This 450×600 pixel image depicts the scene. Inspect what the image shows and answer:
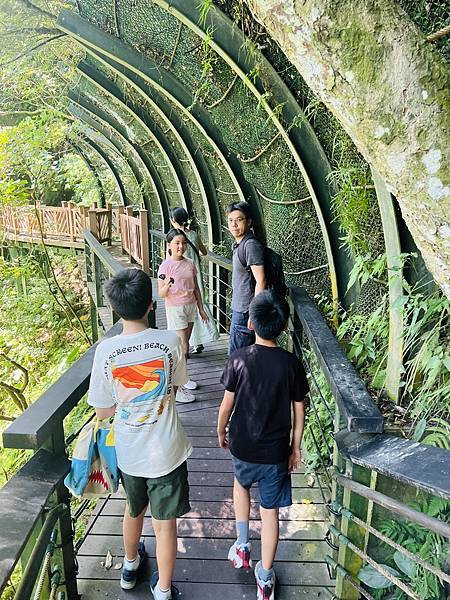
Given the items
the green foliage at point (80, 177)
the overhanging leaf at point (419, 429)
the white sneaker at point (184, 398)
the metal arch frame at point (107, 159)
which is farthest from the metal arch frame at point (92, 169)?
the overhanging leaf at point (419, 429)

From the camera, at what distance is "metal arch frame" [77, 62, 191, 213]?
6695 mm

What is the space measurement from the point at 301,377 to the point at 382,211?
969 mm

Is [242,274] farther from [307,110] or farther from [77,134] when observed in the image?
[77,134]

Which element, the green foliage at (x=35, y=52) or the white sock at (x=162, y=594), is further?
the green foliage at (x=35, y=52)

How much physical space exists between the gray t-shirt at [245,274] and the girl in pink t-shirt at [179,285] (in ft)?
1.53

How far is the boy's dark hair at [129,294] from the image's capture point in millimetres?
1688

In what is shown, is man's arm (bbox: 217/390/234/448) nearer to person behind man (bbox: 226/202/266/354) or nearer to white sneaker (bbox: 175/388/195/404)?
person behind man (bbox: 226/202/266/354)

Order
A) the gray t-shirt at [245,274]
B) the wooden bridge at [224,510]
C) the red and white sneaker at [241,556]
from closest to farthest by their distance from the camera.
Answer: the wooden bridge at [224,510]
the red and white sneaker at [241,556]
the gray t-shirt at [245,274]

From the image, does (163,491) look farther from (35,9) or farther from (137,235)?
(35,9)

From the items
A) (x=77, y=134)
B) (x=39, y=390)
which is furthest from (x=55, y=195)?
(x=39, y=390)

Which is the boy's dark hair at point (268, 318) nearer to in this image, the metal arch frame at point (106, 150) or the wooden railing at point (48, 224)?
the metal arch frame at point (106, 150)

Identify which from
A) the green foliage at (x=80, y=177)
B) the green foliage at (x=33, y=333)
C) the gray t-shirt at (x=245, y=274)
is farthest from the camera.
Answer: the green foliage at (x=80, y=177)

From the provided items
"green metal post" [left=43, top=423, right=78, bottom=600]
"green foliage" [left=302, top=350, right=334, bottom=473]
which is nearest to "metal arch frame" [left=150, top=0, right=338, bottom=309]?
"green foliage" [left=302, top=350, right=334, bottom=473]

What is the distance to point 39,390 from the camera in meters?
10.2
